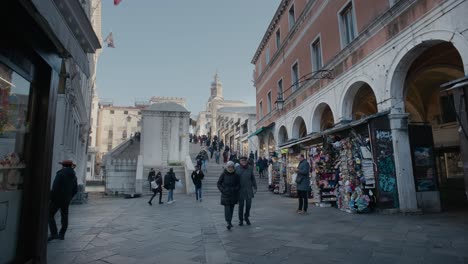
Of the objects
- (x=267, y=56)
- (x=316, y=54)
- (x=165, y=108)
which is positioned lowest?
(x=165, y=108)

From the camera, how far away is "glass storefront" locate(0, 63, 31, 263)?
10.5 feet

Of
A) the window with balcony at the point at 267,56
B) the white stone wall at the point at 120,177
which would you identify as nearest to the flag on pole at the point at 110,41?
the white stone wall at the point at 120,177

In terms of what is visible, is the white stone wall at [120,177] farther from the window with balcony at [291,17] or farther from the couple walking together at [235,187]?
the window with balcony at [291,17]

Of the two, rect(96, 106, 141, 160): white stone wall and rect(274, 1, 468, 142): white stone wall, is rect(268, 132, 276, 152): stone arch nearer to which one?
rect(274, 1, 468, 142): white stone wall

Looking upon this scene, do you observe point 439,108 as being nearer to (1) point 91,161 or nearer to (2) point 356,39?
(2) point 356,39

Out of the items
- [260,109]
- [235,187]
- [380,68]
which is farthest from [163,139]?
[380,68]

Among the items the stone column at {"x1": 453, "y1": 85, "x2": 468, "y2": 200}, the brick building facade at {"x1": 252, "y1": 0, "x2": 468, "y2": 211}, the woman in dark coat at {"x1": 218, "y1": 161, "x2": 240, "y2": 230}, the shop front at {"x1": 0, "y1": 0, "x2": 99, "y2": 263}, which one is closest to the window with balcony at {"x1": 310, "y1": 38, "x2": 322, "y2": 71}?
the brick building facade at {"x1": 252, "y1": 0, "x2": 468, "y2": 211}

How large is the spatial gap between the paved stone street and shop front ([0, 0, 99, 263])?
1108 millimetres

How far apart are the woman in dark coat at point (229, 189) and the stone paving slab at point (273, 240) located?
50 cm

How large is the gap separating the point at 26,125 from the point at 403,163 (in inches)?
363

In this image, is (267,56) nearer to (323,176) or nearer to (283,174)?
(283,174)

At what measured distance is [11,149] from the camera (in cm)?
340

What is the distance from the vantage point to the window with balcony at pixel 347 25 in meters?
11.3

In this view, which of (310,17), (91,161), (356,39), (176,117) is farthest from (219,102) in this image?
(356,39)
